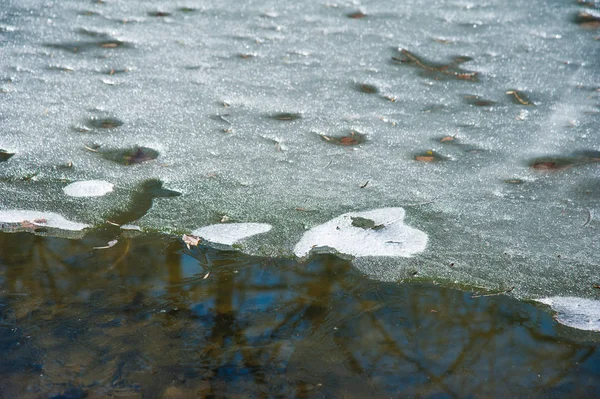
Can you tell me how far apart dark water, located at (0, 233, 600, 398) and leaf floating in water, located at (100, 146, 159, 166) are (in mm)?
711

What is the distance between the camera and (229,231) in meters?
2.61

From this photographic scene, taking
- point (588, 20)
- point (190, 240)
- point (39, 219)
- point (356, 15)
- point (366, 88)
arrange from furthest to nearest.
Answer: point (356, 15), point (588, 20), point (366, 88), point (39, 219), point (190, 240)

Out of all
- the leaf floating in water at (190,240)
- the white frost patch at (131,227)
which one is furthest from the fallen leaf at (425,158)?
the white frost patch at (131,227)

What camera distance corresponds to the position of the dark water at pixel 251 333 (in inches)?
75.0

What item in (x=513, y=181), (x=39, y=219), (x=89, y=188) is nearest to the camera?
(x=39, y=219)

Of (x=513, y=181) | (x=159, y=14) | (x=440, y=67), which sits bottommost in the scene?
(x=513, y=181)

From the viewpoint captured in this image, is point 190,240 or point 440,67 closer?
point 190,240

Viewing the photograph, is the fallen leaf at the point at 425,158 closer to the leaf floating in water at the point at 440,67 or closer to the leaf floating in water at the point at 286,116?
the leaf floating in water at the point at 286,116

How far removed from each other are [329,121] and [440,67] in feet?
3.88

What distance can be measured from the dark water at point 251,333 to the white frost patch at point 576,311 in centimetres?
5

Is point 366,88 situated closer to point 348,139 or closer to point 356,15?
point 348,139

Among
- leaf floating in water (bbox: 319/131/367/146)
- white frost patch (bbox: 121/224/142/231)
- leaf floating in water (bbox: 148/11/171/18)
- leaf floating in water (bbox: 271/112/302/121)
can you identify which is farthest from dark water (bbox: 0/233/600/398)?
leaf floating in water (bbox: 148/11/171/18)

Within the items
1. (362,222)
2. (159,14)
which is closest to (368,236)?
(362,222)

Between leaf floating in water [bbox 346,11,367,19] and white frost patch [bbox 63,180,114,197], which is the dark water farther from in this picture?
leaf floating in water [bbox 346,11,367,19]
